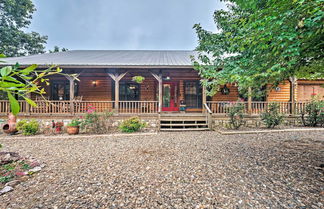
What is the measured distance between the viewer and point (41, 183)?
2439mm

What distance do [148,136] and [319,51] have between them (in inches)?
198

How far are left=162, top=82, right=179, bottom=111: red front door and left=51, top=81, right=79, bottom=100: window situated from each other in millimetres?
5932

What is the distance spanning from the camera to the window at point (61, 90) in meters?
9.46

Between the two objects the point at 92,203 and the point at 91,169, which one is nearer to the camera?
the point at 92,203

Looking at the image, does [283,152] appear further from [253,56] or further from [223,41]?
[223,41]

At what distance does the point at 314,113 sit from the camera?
277 inches

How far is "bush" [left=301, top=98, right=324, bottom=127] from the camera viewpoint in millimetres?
6941

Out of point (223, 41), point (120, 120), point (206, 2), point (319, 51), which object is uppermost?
point (206, 2)

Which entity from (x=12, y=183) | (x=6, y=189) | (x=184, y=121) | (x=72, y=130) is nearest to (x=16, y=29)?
(x=72, y=130)

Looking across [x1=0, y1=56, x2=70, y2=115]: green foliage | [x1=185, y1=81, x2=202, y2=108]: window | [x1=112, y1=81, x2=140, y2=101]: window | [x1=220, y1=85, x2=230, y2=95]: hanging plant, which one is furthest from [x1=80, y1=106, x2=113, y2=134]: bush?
[x1=220, y1=85, x2=230, y2=95]: hanging plant

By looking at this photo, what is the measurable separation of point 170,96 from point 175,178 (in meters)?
7.35

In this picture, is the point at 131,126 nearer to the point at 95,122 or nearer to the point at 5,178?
the point at 95,122

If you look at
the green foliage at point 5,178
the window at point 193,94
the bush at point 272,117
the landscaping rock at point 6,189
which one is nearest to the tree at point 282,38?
the bush at point 272,117

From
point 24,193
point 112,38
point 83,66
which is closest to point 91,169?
point 24,193
